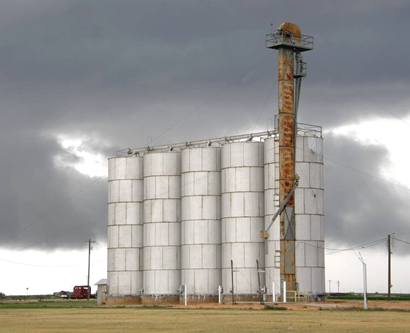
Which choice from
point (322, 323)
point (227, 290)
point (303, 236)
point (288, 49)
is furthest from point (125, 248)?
point (322, 323)

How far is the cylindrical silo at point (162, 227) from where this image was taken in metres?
113

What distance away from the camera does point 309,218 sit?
104 m

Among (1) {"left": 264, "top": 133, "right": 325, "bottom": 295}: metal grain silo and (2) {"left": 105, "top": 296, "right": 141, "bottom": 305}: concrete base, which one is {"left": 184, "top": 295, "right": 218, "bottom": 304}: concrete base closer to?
(1) {"left": 264, "top": 133, "right": 325, "bottom": 295}: metal grain silo

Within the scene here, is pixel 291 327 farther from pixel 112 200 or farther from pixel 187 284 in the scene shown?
pixel 112 200

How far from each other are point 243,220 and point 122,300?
19824 mm

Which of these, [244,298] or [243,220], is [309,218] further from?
[244,298]

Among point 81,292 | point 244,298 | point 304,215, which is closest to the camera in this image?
point 304,215

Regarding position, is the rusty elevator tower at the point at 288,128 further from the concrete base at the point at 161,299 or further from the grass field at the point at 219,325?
the grass field at the point at 219,325

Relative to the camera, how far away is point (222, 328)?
55.2m

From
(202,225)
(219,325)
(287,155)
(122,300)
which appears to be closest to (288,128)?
(287,155)

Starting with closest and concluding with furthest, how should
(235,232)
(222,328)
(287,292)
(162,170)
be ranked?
(222,328)
(287,292)
(235,232)
(162,170)

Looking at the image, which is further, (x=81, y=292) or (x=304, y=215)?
(x=81, y=292)

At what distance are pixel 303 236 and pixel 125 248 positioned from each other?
24.5 m

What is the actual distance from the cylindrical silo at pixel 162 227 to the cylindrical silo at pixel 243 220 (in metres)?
7.18
